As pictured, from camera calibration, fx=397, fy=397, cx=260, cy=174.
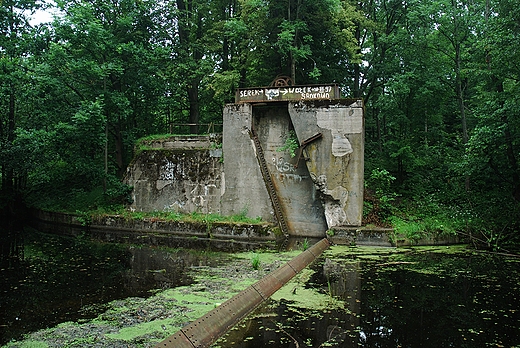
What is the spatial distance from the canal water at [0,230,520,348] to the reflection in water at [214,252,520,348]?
0.02 meters

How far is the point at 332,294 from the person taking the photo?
698cm

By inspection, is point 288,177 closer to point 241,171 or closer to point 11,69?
point 241,171

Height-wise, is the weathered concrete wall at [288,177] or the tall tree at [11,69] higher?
the tall tree at [11,69]

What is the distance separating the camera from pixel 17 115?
878 inches

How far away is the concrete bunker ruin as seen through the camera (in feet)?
44.5

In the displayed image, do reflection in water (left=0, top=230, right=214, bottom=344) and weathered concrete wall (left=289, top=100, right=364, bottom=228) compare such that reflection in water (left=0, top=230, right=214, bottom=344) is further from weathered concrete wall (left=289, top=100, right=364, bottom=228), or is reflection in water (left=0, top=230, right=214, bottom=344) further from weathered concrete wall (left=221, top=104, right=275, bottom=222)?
weathered concrete wall (left=289, top=100, right=364, bottom=228)

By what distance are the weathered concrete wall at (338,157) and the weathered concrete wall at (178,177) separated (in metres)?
4.18

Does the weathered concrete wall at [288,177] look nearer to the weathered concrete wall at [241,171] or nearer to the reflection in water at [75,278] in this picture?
the weathered concrete wall at [241,171]

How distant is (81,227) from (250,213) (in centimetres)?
758

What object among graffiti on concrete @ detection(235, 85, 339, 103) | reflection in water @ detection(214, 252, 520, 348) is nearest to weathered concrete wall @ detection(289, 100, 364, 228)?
graffiti on concrete @ detection(235, 85, 339, 103)

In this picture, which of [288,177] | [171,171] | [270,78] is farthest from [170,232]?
[270,78]

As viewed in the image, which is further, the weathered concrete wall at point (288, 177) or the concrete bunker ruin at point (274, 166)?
the weathered concrete wall at point (288, 177)

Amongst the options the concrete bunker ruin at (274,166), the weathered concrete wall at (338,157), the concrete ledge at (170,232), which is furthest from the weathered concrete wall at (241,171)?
the weathered concrete wall at (338,157)

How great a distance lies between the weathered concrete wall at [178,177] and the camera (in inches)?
629
